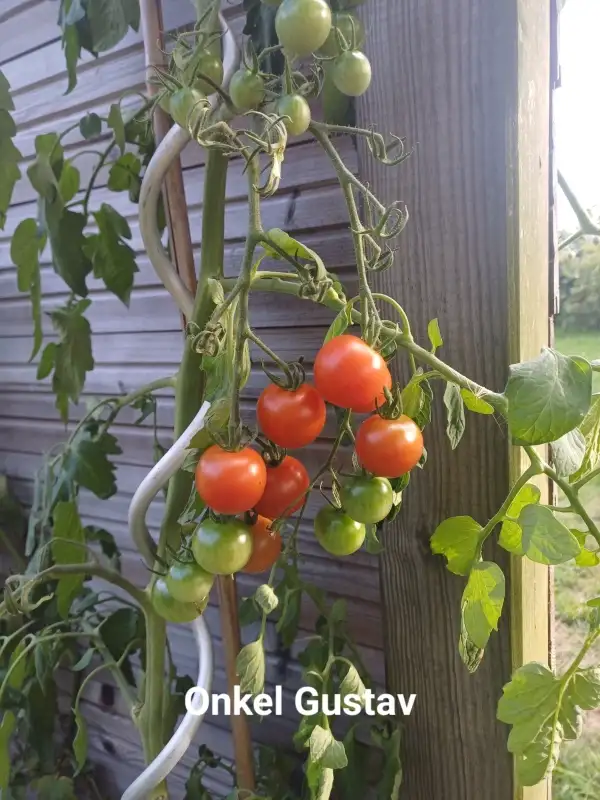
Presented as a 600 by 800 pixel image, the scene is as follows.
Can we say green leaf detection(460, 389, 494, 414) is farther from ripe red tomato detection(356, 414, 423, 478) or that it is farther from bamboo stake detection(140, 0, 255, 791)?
bamboo stake detection(140, 0, 255, 791)

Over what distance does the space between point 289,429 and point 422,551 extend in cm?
31

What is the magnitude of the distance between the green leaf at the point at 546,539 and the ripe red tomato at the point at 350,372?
0.16 meters

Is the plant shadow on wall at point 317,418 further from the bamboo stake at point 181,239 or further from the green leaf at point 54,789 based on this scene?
the green leaf at point 54,789

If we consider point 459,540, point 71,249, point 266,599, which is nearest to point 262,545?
point 266,599

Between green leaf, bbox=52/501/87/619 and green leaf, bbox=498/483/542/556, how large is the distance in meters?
0.50

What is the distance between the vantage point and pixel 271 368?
0.88m

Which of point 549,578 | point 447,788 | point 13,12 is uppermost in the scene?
point 13,12

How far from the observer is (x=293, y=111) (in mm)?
414

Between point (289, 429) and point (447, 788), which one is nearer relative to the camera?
point (289, 429)

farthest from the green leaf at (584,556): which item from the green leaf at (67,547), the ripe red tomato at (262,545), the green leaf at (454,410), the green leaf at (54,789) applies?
the green leaf at (54,789)

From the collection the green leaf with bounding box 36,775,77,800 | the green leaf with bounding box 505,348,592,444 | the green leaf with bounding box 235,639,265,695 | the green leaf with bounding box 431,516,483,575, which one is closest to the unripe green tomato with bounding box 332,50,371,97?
the green leaf with bounding box 505,348,592,444

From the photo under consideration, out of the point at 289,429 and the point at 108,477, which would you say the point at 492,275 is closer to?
the point at 289,429

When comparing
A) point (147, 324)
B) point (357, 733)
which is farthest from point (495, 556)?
point (147, 324)

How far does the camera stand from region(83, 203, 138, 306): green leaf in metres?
0.80
